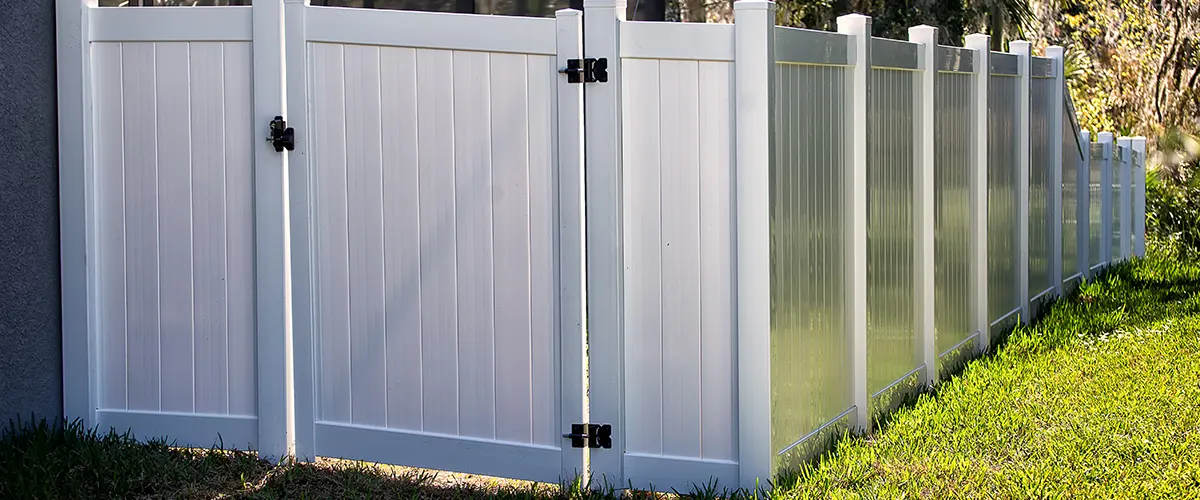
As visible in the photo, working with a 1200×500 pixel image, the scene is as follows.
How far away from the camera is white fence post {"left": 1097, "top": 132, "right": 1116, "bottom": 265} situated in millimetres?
10883

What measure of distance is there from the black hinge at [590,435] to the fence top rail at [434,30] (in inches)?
51.2

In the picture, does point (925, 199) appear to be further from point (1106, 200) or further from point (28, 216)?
point (1106, 200)

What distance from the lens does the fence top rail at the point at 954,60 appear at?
6672mm

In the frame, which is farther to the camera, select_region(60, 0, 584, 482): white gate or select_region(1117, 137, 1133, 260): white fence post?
select_region(1117, 137, 1133, 260): white fence post

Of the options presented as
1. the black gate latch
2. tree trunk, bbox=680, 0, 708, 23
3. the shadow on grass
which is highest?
A: tree trunk, bbox=680, 0, 708, 23

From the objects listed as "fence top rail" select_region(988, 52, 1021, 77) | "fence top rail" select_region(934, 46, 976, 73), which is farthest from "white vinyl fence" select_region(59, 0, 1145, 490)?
"fence top rail" select_region(988, 52, 1021, 77)

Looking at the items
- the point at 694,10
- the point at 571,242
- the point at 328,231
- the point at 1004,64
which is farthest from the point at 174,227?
the point at 694,10

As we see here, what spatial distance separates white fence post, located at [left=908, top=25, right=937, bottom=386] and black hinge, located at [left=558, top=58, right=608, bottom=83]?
2.29 metres

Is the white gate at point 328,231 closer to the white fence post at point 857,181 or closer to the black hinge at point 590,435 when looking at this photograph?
the black hinge at point 590,435

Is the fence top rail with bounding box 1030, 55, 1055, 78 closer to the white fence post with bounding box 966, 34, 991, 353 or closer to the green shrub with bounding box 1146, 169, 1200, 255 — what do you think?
the white fence post with bounding box 966, 34, 991, 353

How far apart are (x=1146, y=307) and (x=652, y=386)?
17.3 feet

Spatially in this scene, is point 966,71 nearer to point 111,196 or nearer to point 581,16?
point 581,16

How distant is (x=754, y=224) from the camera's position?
4.61 m

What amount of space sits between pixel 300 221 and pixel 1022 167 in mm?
4850
